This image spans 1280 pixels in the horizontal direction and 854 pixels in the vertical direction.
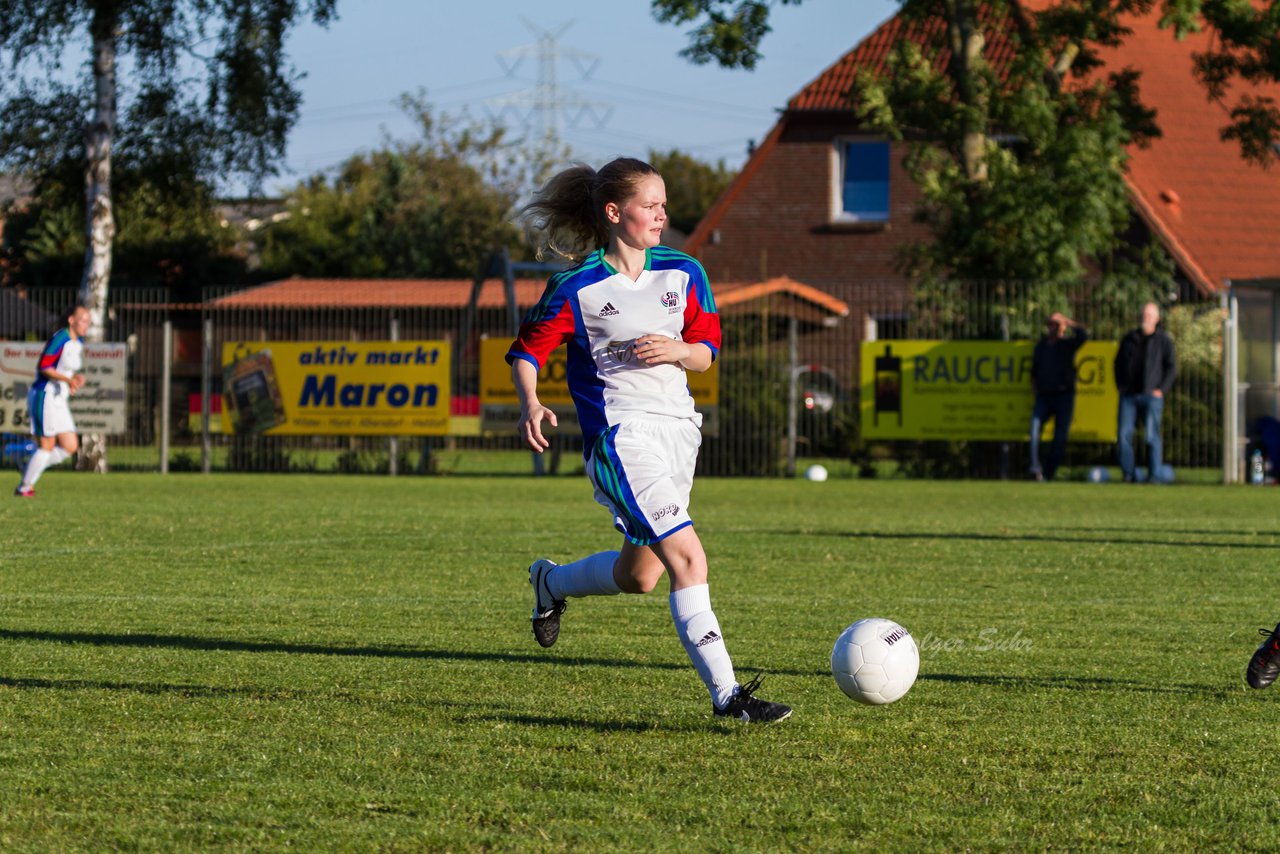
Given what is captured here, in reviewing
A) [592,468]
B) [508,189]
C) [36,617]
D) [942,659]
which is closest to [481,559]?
[36,617]

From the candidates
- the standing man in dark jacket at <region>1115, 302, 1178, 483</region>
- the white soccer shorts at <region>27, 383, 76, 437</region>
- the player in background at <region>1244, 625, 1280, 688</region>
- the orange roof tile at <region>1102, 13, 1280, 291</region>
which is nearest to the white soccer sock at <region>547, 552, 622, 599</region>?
the player in background at <region>1244, 625, 1280, 688</region>

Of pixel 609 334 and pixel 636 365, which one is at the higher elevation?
pixel 609 334

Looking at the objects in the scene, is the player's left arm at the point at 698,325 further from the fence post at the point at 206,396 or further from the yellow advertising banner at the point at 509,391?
the fence post at the point at 206,396

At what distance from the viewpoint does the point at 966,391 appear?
21594mm

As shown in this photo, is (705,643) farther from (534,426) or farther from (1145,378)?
(1145,378)

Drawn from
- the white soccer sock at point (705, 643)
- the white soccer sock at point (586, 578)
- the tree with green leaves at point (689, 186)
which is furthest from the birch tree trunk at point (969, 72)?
the tree with green leaves at point (689, 186)

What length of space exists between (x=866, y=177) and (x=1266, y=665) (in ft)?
107

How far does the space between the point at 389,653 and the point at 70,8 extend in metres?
20.9

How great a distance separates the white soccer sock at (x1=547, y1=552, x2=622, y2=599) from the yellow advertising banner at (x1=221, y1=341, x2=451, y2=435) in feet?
54.1

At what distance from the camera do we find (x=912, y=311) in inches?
891

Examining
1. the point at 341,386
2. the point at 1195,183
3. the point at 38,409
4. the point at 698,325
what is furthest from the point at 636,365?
the point at 1195,183

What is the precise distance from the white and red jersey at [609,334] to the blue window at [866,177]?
3248 cm

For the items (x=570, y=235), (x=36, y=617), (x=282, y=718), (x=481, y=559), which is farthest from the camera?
(x=481, y=559)

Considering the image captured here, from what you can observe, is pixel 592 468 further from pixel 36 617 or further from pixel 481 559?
pixel 481 559
